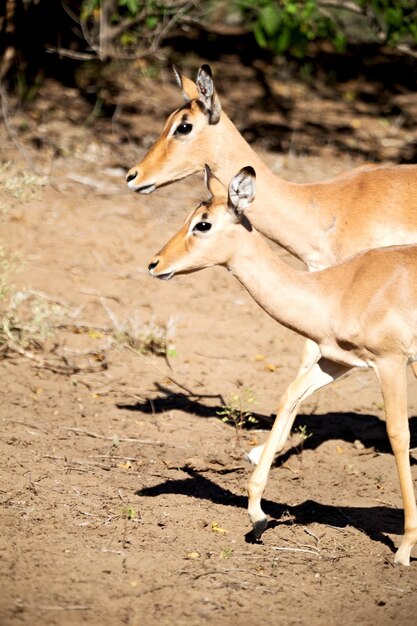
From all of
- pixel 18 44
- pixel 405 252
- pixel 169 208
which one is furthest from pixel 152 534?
pixel 18 44

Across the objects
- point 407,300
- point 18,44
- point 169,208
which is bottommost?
point 169,208

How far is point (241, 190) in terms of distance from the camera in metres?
5.36

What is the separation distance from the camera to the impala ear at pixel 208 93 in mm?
6488

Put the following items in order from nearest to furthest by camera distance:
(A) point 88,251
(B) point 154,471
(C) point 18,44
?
(B) point 154,471
(A) point 88,251
(C) point 18,44

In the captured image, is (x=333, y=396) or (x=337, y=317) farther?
(x=333, y=396)

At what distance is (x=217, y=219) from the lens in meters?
5.45

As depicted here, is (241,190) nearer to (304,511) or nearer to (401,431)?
(401,431)

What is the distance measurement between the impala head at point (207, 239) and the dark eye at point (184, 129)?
1.29 m

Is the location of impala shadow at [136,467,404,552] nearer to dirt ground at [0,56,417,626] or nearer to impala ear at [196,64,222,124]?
dirt ground at [0,56,417,626]

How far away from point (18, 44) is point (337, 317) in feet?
28.2

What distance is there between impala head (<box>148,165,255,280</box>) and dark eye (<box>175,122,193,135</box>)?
129cm

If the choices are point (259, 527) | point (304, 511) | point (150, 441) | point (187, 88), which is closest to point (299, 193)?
point (187, 88)

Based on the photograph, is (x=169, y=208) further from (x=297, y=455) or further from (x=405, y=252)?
(x=405, y=252)

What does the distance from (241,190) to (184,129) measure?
1482mm
